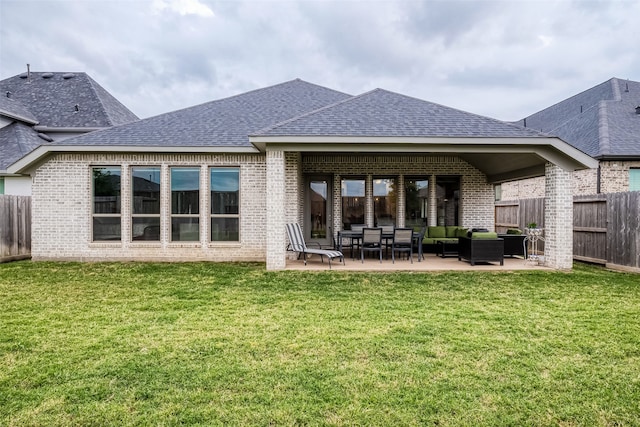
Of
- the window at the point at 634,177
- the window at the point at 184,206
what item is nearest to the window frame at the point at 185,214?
the window at the point at 184,206

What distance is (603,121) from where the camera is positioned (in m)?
15.3

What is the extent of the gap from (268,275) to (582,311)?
573cm

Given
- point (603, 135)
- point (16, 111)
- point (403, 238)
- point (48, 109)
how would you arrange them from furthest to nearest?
point (48, 109) < point (16, 111) < point (603, 135) < point (403, 238)

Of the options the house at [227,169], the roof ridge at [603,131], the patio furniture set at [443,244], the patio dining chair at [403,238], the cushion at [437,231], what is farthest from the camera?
the roof ridge at [603,131]

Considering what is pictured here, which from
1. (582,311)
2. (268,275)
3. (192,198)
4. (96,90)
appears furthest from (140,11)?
(582,311)

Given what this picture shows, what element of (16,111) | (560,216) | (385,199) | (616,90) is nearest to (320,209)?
(385,199)

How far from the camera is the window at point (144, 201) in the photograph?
10.2 m

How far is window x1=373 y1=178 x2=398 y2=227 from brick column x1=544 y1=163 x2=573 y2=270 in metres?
4.86

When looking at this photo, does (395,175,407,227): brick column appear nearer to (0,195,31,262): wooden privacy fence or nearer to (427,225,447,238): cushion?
(427,225,447,238): cushion

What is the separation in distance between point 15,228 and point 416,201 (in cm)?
1240

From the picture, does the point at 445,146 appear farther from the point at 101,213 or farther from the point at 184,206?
the point at 101,213

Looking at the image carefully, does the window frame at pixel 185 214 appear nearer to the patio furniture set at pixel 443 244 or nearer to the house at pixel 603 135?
the patio furniture set at pixel 443 244

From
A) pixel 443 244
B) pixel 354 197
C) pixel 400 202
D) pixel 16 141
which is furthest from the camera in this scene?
pixel 16 141

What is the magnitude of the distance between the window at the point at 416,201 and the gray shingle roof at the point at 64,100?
14853mm
